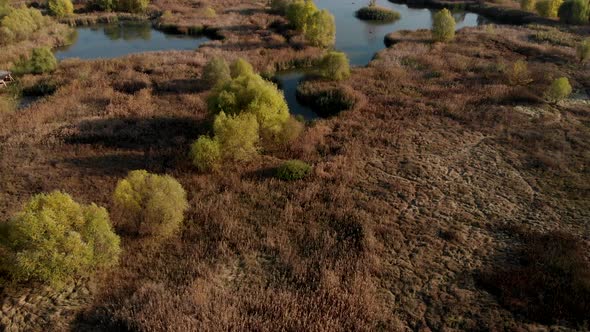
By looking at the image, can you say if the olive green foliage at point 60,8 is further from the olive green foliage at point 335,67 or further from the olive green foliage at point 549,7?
the olive green foliage at point 549,7

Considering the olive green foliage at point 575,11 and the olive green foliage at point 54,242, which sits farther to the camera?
the olive green foliage at point 575,11

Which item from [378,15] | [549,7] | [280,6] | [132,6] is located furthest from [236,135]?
[549,7]

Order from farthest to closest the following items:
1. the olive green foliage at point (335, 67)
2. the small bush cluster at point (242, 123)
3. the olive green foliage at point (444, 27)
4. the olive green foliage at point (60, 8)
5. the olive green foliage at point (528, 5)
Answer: the olive green foliage at point (528, 5) < the olive green foliage at point (60, 8) < the olive green foliage at point (444, 27) < the olive green foliage at point (335, 67) < the small bush cluster at point (242, 123)

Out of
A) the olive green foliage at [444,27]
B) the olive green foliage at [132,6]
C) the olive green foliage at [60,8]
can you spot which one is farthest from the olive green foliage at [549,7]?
the olive green foliage at [60,8]

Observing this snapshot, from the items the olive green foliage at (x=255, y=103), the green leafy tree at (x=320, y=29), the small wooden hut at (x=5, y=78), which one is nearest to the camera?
the olive green foliage at (x=255, y=103)

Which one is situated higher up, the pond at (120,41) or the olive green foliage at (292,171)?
the pond at (120,41)

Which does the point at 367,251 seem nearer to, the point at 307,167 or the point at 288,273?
the point at 288,273

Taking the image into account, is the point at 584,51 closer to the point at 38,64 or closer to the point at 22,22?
the point at 38,64
